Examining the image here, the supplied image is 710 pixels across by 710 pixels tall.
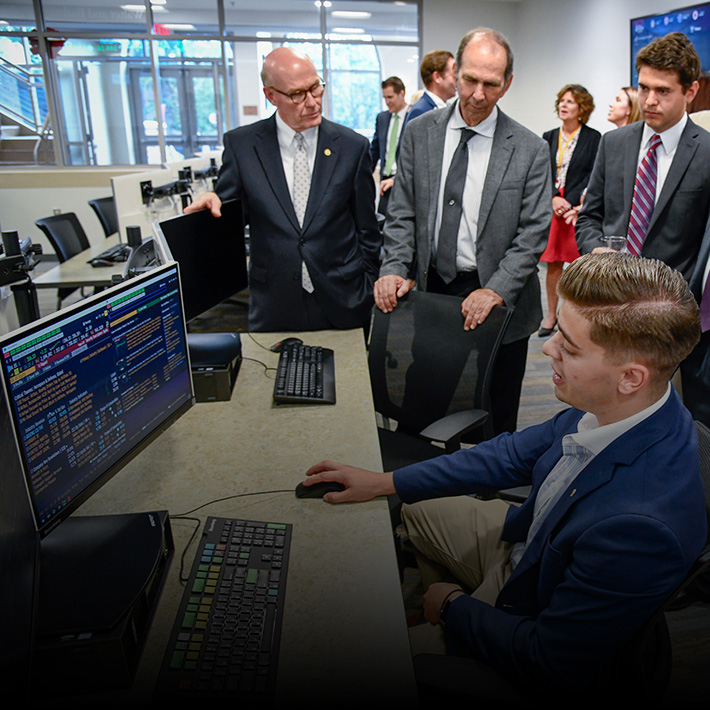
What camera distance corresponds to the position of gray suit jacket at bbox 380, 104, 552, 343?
2150mm

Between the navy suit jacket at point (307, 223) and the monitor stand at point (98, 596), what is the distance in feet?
4.55

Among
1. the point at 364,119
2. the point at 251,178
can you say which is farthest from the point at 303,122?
the point at 364,119

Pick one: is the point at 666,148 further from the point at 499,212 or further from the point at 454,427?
the point at 454,427

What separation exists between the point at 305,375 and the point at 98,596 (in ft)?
3.23

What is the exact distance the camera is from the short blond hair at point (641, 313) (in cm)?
100

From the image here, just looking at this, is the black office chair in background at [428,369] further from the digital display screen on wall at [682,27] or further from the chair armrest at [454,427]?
the digital display screen on wall at [682,27]

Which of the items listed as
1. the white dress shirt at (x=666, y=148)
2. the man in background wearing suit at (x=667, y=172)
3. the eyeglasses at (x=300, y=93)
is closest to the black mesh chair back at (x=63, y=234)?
the eyeglasses at (x=300, y=93)

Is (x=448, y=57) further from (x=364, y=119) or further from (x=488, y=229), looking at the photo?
(x=364, y=119)

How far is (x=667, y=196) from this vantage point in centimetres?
225

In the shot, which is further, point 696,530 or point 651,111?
point 651,111

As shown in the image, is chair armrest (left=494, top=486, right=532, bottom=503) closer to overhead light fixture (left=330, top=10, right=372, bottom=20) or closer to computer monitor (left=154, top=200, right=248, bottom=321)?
computer monitor (left=154, top=200, right=248, bottom=321)

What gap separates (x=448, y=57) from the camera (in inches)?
161

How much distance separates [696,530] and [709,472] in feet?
0.38

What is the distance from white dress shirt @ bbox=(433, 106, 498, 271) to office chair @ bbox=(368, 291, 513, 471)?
0.35 metres
